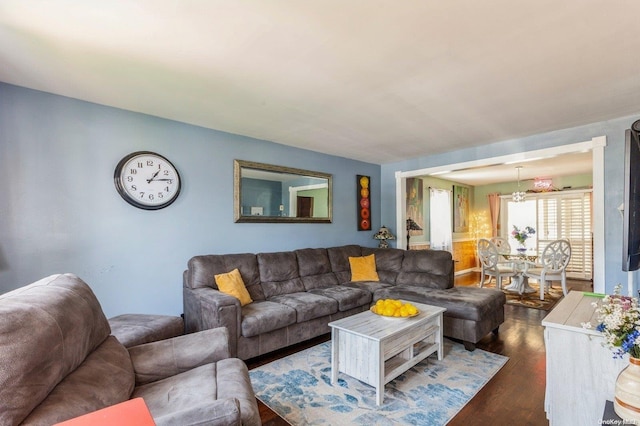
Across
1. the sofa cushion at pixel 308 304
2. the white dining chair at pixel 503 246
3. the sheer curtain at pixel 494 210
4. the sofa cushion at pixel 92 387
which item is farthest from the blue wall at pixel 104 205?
the sheer curtain at pixel 494 210

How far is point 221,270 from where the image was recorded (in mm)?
3293

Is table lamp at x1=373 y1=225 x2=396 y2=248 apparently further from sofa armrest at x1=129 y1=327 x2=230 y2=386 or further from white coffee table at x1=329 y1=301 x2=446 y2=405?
sofa armrest at x1=129 y1=327 x2=230 y2=386

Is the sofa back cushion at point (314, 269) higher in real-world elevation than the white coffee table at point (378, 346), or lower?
higher

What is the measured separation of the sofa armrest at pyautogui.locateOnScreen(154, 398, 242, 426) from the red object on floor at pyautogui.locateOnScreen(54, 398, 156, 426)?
295mm

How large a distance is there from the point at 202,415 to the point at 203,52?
208 cm

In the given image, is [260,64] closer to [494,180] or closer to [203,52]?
[203,52]

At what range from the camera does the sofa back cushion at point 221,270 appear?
124 inches

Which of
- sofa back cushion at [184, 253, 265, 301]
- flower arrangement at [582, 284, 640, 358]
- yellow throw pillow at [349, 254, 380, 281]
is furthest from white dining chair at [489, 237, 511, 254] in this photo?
flower arrangement at [582, 284, 640, 358]

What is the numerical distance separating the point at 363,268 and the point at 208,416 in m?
3.57

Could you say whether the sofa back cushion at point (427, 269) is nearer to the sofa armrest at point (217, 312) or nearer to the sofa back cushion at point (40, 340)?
the sofa armrest at point (217, 312)

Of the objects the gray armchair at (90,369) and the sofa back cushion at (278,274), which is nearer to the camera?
the gray armchair at (90,369)

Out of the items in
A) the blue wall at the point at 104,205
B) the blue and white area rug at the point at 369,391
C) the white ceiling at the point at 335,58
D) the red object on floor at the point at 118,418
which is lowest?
the blue and white area rug at the point at 369,391

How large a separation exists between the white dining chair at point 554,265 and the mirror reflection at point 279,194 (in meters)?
3.65

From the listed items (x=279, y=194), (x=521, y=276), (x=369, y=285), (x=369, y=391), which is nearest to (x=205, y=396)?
(x=369, y=391)
